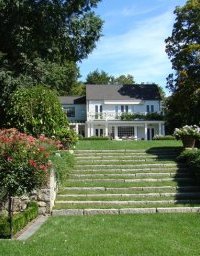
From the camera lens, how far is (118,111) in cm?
6006

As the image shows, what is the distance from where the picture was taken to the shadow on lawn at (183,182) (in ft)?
49.2

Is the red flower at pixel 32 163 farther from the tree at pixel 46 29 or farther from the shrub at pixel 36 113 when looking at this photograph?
the tree at pixel 46 29

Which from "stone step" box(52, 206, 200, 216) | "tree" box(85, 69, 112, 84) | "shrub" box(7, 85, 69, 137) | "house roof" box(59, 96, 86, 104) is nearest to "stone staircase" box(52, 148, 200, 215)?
"stone step" box(52, 206, 200, 216)

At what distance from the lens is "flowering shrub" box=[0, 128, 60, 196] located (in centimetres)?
1116

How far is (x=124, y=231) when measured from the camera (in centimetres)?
1075

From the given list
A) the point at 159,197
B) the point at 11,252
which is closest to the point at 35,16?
the point at 159,197

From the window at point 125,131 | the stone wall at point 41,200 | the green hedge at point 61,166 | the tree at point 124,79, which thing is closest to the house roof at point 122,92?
the window at point 125,131

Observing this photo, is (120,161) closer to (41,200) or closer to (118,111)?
(41,200)

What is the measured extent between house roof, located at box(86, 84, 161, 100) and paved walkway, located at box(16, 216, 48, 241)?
47.5m

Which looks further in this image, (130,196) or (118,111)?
(118,111)

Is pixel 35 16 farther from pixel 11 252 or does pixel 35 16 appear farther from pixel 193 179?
pixel 11 252

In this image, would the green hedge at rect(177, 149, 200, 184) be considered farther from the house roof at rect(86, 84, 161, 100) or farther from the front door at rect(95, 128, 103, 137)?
the house roof at rect(86, 84, 161, 100)

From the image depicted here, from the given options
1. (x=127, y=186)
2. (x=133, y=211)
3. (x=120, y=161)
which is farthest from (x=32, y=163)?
(x=120, y=161)

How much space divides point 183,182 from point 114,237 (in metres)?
7.44
